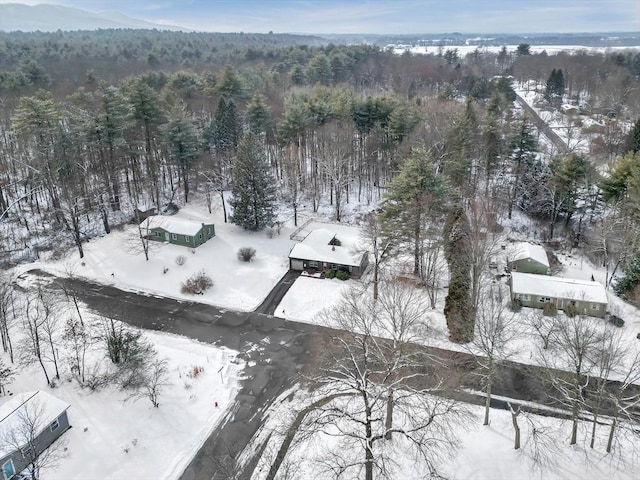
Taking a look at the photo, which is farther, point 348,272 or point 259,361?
point 348,272

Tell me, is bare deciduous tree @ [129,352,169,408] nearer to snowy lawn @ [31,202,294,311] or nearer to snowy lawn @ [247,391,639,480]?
snowy lawn @ [247,391,639,480]

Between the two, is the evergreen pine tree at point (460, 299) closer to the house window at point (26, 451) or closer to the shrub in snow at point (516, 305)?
the shrub in snow at point (516, 305)

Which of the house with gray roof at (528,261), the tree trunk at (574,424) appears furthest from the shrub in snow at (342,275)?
the tree trunk at (574,424)

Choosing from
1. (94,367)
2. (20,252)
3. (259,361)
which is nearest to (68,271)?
(20,252)

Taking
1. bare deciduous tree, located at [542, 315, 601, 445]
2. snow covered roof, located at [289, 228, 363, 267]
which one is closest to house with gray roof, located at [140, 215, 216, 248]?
snow covered roof, located at [289, 228, 363, 267]

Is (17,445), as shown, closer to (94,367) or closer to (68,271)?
(94,367)

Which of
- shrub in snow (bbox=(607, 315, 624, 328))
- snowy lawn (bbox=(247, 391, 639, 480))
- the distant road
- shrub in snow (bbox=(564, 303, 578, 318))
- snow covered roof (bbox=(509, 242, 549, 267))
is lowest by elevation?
snowy lawn (bbox=(247, 391, 639, 480))
